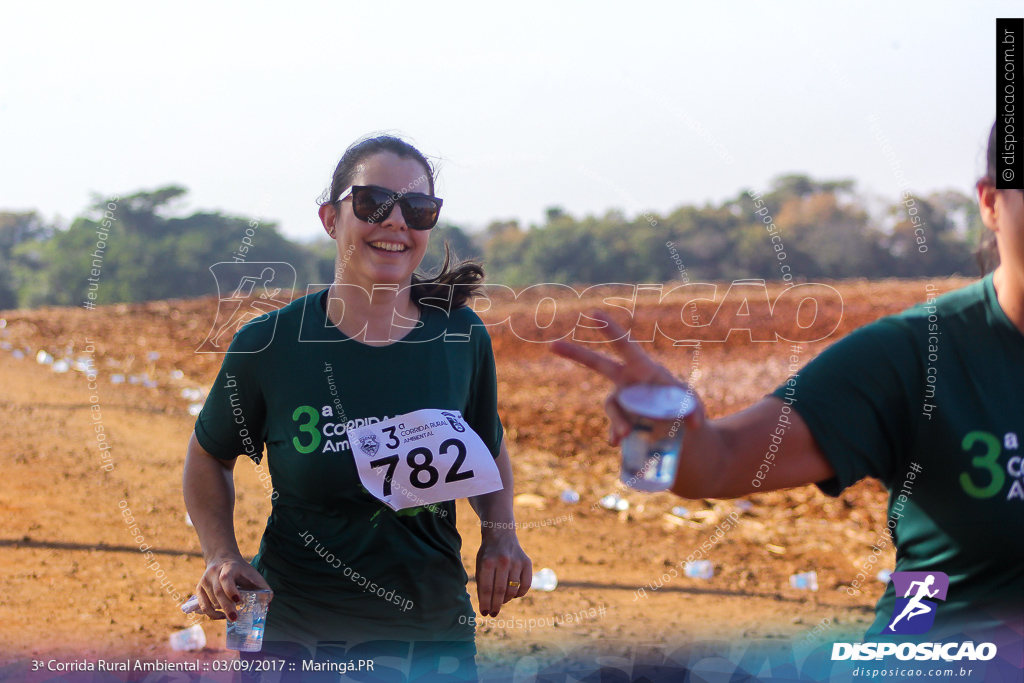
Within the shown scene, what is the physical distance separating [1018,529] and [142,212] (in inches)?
944

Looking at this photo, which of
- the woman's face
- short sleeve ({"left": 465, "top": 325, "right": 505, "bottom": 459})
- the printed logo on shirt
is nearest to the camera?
the printed logo on shirt

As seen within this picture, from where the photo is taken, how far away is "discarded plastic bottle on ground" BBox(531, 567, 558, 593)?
5613 mm

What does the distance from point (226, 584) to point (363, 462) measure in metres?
0.48

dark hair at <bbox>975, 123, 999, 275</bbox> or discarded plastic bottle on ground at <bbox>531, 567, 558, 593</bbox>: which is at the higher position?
dark hair at <bbox>975, 123, 999, 275</bbox>

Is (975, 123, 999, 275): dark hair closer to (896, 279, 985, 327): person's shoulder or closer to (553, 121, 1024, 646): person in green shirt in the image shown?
(553, 121, 1024, 646): person in green shirt

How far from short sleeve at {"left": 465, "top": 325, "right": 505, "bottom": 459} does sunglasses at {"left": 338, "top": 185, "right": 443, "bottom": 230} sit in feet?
1.21

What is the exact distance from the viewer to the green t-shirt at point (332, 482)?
2.34 m

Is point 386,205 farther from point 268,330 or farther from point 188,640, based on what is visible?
point 188,640

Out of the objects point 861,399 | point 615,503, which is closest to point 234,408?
point 861,399

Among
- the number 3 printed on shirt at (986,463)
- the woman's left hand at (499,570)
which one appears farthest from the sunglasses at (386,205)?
the number 3 printed on shirt at (986,463)

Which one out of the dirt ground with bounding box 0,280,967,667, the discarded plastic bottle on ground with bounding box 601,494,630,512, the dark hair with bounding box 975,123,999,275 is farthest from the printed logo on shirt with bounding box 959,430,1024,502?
the discarded plastic bottle on ground with bounding box 601,494,630,512

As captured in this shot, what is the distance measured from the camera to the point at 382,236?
2.53 m

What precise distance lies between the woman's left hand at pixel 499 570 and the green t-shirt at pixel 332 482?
80mm
